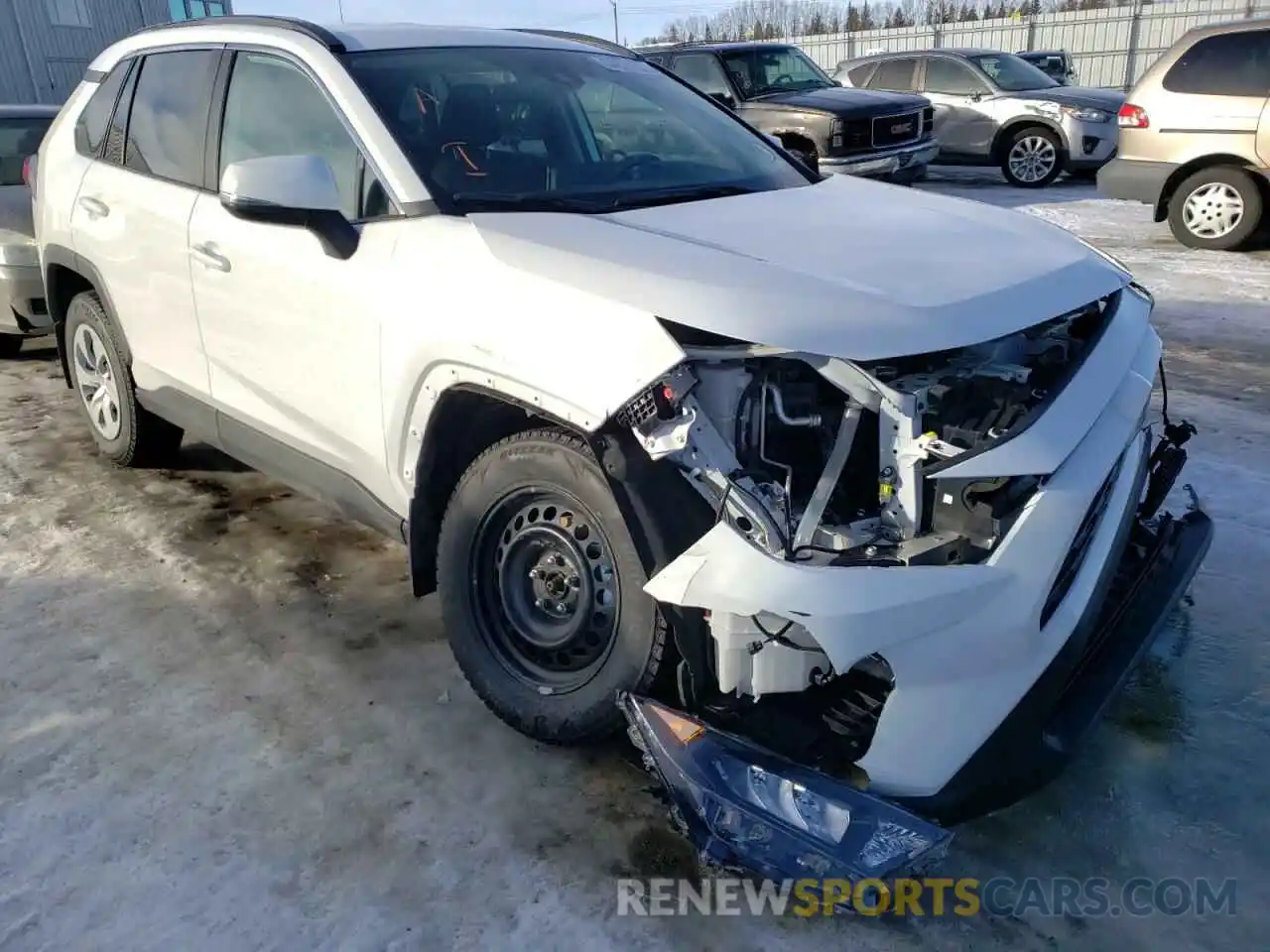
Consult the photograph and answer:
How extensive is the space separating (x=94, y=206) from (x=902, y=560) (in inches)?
150

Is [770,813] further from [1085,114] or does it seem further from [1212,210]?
[1085,114]

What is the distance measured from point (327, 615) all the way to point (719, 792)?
191 cm

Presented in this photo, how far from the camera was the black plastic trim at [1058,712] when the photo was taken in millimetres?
2221

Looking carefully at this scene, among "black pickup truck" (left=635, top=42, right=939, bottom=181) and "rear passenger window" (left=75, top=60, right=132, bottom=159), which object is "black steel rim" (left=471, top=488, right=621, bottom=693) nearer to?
"rear passenger window" (left=75, top=60, right=132, bottom=159)

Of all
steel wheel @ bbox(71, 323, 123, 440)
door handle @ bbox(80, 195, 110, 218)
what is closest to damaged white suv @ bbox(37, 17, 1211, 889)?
door handle @ bbox(80, 195, 110, 218)

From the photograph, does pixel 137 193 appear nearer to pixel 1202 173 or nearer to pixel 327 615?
pixel 327 615

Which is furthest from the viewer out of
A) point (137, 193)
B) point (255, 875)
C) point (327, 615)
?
point (137, 193)

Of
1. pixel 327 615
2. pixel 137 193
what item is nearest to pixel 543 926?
pixel 327 615

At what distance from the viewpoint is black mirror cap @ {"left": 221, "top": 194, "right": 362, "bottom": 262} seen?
2.93 metres

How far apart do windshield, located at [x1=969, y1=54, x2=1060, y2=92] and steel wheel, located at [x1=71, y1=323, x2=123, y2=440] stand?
12.8 meters

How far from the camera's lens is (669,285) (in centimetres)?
235

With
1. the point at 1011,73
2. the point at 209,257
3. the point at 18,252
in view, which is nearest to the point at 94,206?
the point at 209,257

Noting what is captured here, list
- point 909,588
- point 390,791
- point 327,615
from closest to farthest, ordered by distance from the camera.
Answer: point 909,588 → point 390,791 → point 327,615

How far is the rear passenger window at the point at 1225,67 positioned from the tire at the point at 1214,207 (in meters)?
0.66
